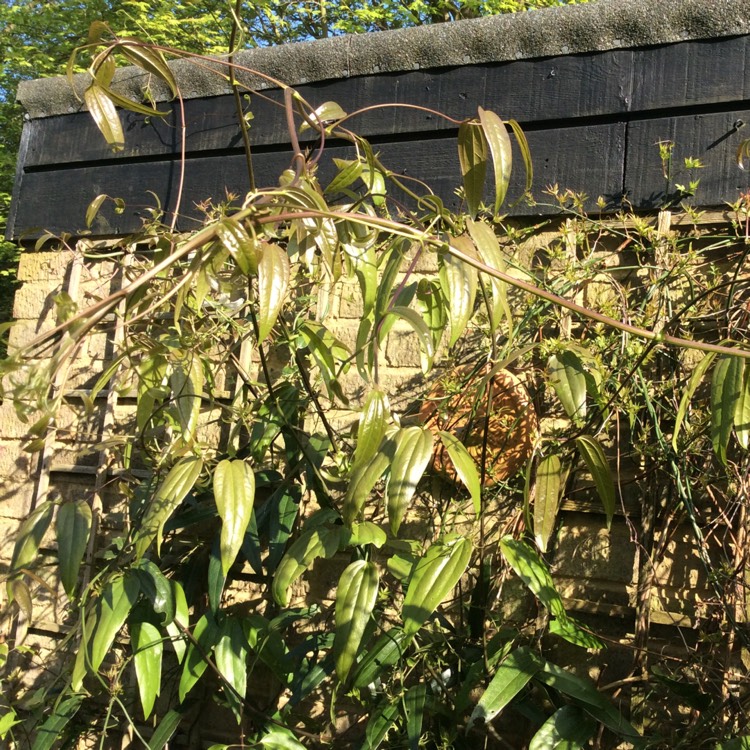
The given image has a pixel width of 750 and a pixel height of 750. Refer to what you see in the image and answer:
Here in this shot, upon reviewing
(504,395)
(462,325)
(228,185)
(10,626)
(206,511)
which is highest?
(228,185)

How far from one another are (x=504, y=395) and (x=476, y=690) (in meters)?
0.75

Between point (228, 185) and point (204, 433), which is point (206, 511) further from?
point (228, 185)

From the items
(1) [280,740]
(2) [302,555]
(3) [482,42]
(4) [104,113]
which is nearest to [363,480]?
(2) [302,555]

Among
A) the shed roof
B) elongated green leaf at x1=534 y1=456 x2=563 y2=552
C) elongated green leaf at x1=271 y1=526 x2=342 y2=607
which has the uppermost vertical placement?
the shed roof

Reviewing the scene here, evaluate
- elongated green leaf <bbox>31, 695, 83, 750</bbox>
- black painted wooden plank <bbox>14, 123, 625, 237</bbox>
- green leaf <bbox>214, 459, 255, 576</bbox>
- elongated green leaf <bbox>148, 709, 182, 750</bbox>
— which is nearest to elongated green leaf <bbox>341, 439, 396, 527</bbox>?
green leaf <bbox>214, 459, 255, 576</bbox>

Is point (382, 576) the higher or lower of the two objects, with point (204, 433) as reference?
lower

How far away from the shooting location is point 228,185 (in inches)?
110

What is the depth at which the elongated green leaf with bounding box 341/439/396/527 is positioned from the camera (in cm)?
136

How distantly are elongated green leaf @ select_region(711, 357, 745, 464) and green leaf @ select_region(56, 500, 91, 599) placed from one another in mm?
1181

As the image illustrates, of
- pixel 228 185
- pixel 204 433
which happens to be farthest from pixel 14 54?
pixel 204 433

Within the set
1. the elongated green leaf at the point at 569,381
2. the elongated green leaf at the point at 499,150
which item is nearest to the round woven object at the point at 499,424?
the elongated green leaf at the point at 569,381

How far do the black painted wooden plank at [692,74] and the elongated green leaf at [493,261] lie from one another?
1.15 meters

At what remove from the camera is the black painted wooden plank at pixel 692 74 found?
218 centimetres

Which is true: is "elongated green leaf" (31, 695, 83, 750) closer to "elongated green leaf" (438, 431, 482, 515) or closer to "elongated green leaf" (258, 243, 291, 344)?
"elongated green leaf" (438, 431, 482, 515)
